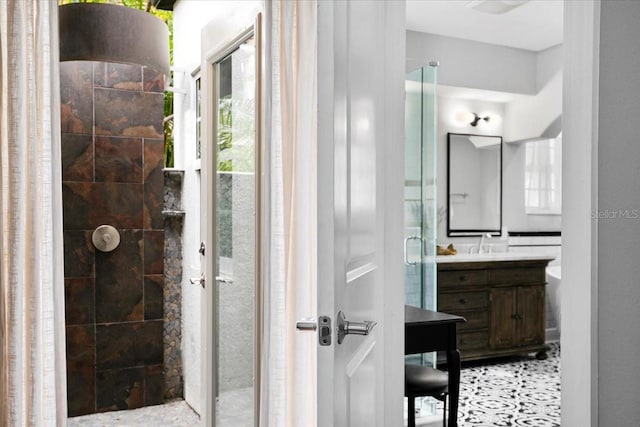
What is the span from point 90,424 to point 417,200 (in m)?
2.42

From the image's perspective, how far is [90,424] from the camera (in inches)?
140

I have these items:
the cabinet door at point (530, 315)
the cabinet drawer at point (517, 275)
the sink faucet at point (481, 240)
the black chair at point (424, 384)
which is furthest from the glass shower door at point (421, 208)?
the sink faucet at point (481, 240)

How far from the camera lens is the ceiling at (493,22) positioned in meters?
4.21

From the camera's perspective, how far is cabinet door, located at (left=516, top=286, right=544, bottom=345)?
484cm

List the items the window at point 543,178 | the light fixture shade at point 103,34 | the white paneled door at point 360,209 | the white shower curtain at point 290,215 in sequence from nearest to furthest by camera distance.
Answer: the white paneled door at point 360,209
the white shower curtain at point 290,215
the light fixture shade at point 103,34
the window at point 543,178

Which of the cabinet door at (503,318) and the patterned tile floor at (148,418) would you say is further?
the cabinet door at (503,318)

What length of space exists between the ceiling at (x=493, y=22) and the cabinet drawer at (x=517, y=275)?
196 cm

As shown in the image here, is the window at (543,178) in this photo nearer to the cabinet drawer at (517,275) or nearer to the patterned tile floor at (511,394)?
the cabinet drawer at (517,275)

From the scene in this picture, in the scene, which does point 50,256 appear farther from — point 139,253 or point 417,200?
point 417,200

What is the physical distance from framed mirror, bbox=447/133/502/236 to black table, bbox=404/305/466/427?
2712 mm

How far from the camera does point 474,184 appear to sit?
5.44 m

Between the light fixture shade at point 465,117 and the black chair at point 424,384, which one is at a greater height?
the light fixture shade at point 465,117

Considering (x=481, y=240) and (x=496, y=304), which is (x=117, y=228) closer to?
(x=496, y=304)

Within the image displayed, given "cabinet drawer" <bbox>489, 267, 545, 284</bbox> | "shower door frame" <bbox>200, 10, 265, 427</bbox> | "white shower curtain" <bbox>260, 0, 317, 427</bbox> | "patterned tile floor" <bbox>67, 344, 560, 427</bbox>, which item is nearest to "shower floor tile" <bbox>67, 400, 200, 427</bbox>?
"patterned tile floor" <bbox>67, 344, 560, 427</bbox>
